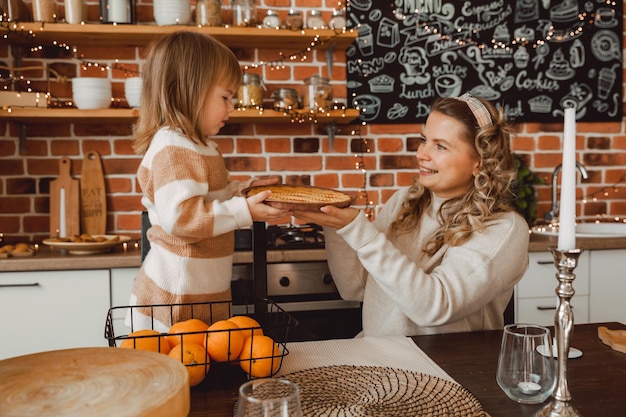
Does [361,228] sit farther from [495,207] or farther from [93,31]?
[93,31]

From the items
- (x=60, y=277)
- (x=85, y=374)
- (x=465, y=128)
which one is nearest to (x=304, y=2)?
(x=465, y=128)

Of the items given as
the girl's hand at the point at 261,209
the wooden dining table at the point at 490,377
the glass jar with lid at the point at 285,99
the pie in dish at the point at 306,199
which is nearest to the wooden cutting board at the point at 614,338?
the wooden dining table at the point at 490,377

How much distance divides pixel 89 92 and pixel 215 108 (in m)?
1.09

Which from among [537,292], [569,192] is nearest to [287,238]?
[537,292]

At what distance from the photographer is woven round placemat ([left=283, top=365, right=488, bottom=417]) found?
2.82 feet

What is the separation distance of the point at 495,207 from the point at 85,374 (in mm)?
1264

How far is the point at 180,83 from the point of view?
1636mm

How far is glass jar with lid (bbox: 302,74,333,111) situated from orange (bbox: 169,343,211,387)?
6.16 ft

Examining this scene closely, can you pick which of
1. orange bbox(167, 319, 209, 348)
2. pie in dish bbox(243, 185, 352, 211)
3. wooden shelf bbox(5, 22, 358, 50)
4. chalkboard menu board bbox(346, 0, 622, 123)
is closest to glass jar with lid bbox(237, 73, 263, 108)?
wooden shelf bbox(5, 22, 358, 50)

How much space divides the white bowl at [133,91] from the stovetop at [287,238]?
2.56ft

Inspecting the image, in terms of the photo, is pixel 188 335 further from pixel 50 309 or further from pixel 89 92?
pixel 89 92

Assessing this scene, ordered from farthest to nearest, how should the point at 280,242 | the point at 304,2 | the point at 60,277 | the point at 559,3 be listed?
the point at 559,3, the point at 304,2, the point at 280,242, the point at 60,277

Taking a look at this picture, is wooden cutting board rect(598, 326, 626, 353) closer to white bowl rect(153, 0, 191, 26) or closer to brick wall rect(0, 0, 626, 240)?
brick wall rect(0, 0, 626, 240)

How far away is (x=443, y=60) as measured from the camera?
3033 millimetres
